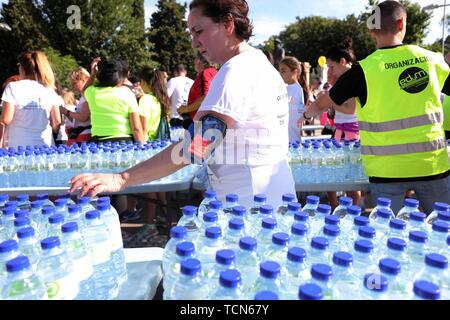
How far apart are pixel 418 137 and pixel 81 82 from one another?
490 centimetres

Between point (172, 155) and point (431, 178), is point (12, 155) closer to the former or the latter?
point (172, 155)

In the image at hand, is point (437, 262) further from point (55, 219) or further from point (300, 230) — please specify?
point (55, 219)

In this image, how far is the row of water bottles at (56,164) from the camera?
3031 millimetres

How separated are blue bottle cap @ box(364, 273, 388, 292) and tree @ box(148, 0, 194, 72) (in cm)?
3657

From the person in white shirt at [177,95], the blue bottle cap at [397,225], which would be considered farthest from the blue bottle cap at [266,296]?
the person in white shirt at [177,95]

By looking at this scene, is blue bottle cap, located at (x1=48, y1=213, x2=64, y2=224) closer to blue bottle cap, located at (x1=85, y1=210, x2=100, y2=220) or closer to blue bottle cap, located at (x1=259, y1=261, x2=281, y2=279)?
blue bottle cap, located at (x1=85, y1=210, x2=100, y2=220)

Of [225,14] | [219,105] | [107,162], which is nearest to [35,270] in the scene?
[219,105]

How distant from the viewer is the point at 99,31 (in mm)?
26625

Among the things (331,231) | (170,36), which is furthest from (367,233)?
(170,36)

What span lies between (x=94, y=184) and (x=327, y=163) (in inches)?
86.2

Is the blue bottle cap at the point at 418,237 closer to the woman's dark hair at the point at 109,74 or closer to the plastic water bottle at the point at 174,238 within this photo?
the plastic water bottle at the point at 174,238

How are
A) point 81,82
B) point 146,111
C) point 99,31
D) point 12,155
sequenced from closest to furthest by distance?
point 12,155 < point 146,111 < point 81,82 < point 99,31

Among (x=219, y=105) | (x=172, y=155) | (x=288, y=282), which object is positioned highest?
(x=219, y=105)

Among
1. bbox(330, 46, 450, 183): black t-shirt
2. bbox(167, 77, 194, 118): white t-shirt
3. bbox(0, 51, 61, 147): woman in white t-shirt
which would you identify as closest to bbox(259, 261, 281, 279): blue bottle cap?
bbox(330, 46, 450, 183): black t-shirt
